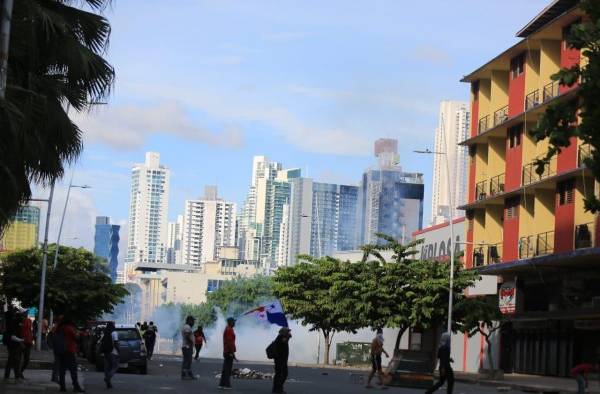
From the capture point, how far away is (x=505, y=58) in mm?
59906

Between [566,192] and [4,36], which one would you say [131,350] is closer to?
[566,192]

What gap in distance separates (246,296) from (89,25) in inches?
4195

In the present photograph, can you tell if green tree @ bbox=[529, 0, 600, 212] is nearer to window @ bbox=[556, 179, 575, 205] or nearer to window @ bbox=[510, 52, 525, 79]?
window @ bbox=[556, 179, 575, 205]

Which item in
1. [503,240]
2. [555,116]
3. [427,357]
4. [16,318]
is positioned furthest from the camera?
[503,240]

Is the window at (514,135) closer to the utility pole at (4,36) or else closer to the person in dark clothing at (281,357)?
the person in dark clothing at (281,357)

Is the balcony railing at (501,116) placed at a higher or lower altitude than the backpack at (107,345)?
higher

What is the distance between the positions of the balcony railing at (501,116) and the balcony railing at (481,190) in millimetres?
3484

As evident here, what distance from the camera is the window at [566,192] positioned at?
50662 millimetres

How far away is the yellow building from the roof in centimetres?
6

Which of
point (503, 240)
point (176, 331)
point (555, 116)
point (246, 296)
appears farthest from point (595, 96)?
point (176, 331)

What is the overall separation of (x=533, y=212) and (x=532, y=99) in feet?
16.6

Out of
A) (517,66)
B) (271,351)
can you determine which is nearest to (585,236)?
(517,66)

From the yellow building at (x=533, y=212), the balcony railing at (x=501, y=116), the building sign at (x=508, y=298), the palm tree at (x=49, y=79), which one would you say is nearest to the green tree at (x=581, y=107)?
the palm tree at (x=49, y=79)

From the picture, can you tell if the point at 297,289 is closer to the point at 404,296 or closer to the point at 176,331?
the point at 404,296
